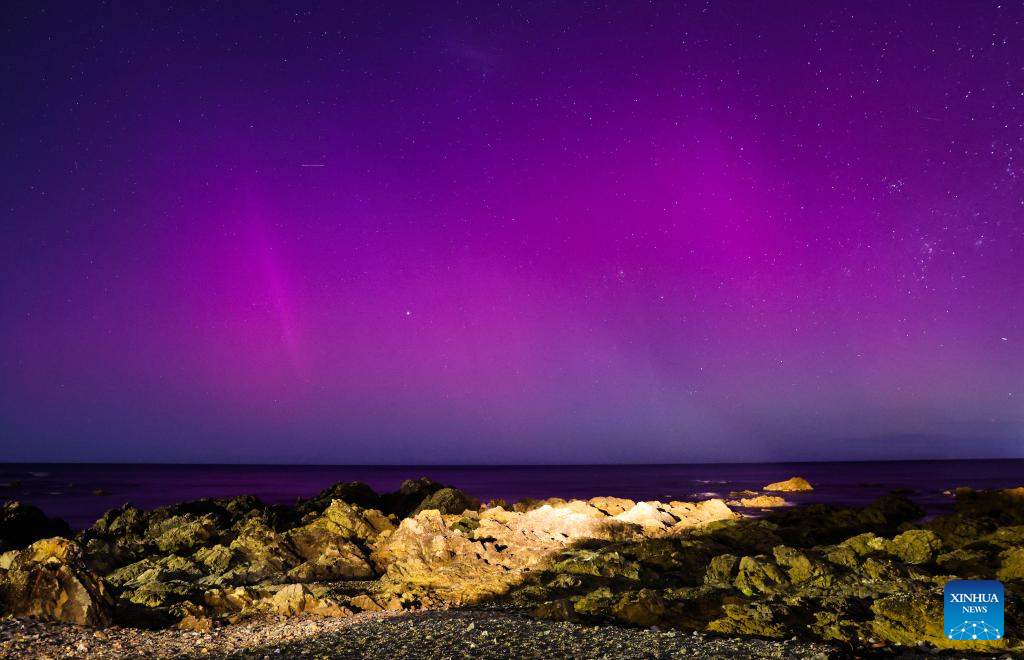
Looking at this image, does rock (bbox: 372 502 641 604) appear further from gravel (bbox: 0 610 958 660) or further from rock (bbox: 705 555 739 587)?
rock (bbox: 705 555 739 587)

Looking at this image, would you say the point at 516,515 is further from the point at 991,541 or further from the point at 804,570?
the point at 991,541

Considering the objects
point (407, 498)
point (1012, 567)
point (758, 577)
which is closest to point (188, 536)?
point (407, 498)

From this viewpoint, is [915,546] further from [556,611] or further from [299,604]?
[299,604]

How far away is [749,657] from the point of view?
478 inches

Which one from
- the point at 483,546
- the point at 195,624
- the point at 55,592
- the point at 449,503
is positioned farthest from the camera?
the point at 449,503

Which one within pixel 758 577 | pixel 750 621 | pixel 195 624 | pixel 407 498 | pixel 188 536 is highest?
pixel 750 621

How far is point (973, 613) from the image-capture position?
14.2 m

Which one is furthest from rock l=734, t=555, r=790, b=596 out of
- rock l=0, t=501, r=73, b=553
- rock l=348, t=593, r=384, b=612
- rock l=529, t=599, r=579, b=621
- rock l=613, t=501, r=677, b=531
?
rock l=0, t=501, r=73, b=553

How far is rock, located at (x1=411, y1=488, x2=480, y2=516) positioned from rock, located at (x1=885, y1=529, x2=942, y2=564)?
24193mm

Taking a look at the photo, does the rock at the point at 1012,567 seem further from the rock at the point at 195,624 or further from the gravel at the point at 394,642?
the rock at the point at 195,624

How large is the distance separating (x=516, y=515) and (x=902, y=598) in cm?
1943

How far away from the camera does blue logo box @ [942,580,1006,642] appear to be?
43.9 feet

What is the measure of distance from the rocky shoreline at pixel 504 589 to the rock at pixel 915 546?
0.23 feet

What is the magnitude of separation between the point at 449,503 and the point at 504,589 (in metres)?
22.4
